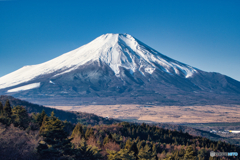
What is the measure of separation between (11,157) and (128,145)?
16.0 m

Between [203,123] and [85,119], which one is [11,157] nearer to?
[85,119]

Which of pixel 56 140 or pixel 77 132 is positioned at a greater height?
pixel 56 140

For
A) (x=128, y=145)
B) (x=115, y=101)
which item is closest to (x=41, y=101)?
(x=115, y=101)

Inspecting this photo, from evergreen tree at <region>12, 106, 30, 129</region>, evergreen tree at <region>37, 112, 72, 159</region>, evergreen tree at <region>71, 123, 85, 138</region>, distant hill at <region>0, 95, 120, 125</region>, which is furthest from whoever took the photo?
distant hill at <region>0, 95, 120, 125</region>

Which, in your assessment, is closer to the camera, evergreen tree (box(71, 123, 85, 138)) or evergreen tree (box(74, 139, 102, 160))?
evergreen tree (box(74, 139, 102, 160))

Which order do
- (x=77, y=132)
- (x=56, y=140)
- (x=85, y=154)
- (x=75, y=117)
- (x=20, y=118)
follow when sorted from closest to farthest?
(x=56, y=140), (x=85, y=154), (x=20, y=118), (x=77, y=132), (x=75, y=117)

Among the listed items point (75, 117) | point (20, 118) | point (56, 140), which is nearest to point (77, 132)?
point (20, 118)

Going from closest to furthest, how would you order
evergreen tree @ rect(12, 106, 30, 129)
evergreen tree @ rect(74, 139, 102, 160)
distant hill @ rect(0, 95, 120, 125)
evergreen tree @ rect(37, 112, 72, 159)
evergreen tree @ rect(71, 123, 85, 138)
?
evergreen tree @ rect(37, 112, 72, 159), evergreen tree @ rect(74, 139, 102, 160), evergreen tree @ rect(12, 106, 30, 129), evergreen tree @ rect(71, 123, 85, 138), distant hill @ rect(0, 95, 120, 125)

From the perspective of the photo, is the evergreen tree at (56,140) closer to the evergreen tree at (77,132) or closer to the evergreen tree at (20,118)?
the evergreen tree at (77,132)

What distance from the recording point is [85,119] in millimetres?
98062

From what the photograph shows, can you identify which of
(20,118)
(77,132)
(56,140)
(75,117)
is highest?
(20,118)

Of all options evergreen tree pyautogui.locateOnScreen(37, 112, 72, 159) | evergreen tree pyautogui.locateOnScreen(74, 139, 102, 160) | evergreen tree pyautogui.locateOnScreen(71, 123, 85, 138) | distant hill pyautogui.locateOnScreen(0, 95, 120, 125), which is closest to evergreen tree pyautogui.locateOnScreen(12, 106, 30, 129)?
evergreen tree pyautogui.locateOnScreen(71, 123, 85, 138)

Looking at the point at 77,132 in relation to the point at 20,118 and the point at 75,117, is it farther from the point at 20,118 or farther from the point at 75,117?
the point at 75,117

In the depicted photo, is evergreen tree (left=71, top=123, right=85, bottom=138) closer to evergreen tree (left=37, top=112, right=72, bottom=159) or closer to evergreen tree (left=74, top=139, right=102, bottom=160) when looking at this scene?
evergreen tree (left=74, top=139, right=102, bottom=160)
